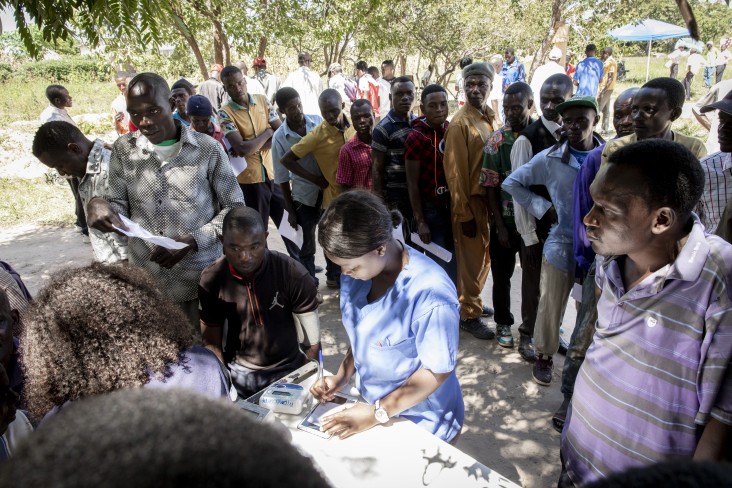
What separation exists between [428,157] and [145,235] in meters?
2.16

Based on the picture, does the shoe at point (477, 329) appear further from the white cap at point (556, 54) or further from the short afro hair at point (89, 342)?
the white cap at point (556, 54)

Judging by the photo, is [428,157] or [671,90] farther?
[428,157]

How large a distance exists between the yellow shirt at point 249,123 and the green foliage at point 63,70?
67.5ft

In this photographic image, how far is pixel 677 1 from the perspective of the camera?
3.85 ft

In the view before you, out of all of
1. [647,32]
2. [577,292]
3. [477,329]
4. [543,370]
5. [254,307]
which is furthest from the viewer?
[647,32]

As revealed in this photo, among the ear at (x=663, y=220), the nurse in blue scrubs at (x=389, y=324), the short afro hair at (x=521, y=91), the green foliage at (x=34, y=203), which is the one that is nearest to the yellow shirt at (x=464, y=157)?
the short afro hair at (x=521, y=91)

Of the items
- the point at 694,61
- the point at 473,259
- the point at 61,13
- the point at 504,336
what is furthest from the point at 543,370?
the point at 694,61

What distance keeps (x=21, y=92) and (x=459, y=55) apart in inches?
578

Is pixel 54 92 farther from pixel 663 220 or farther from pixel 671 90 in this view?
pixel 663 220

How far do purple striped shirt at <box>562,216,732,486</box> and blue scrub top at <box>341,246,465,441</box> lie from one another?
491mm

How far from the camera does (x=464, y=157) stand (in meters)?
3.59

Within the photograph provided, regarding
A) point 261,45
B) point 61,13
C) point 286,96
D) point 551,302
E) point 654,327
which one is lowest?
point 551,302

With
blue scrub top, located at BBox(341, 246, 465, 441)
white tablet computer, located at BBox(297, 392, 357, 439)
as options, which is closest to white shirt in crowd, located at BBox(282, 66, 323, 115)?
blue scrub top, located at BBox(341, 246, 465, 441)

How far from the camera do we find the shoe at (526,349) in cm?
361
